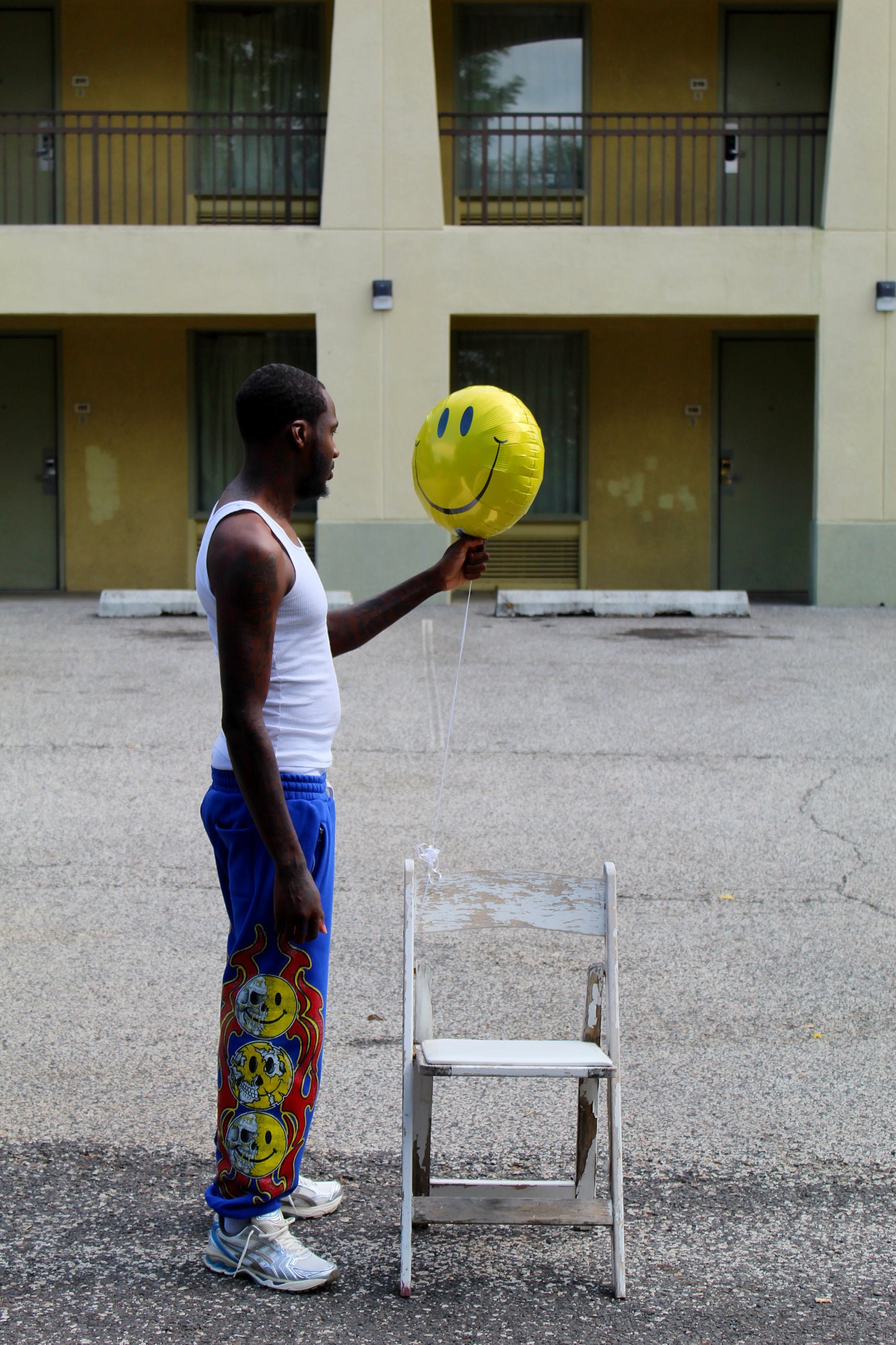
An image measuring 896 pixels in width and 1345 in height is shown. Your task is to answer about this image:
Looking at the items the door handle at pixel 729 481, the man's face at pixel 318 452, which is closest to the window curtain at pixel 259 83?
the door handle at pixel 729 481

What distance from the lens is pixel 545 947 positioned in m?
4.93

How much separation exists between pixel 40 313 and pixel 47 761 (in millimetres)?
8238

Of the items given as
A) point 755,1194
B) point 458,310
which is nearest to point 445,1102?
point 755,1194

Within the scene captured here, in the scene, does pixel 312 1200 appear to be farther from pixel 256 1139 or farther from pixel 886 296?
pixel 886 296

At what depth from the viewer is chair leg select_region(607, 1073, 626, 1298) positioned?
9.04 feet

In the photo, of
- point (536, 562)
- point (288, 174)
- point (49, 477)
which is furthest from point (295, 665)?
point (49, 477)

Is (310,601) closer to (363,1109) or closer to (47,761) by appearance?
(363,1109)

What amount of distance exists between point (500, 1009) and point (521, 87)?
13655 millimetres

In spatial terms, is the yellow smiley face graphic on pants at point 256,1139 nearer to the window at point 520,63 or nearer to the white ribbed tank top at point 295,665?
the white ribbed tank top at point 295,665

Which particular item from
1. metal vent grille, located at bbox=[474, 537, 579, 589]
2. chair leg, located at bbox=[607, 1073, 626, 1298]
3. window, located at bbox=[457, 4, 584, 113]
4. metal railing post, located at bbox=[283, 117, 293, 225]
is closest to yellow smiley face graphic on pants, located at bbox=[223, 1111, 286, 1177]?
chair leg, located at bbox=[607, 1073, 626, 1298]

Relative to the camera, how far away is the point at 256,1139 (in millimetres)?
2777

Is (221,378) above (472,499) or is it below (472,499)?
above

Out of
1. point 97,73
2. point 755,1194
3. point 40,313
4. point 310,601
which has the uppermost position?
point 97,73

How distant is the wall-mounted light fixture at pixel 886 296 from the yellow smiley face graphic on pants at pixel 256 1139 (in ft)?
42.4
